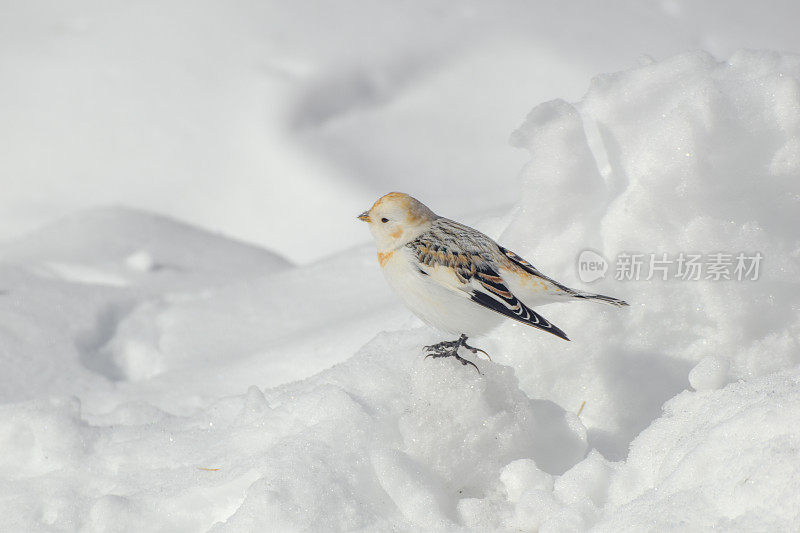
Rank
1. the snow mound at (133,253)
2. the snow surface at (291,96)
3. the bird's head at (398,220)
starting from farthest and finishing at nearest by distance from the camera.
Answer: the snow surface at (291,96) → the snow mound at (133,253) → the bird's head at (398,220)

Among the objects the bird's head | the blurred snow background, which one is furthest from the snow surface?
the bird's head

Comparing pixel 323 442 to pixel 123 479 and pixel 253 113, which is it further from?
pixel 253 113

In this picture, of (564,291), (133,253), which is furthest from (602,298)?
(133,253)

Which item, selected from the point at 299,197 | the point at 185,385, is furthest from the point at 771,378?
the point at 299,197

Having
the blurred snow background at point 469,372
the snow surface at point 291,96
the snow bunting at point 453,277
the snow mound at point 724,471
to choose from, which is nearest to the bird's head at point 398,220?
the snow bunting at point 453,277

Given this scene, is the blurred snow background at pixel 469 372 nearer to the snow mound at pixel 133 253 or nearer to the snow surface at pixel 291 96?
the snow mound at pixel 133 253

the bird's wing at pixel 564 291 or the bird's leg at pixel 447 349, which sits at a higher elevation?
the bird's wing at pixel 564 291
